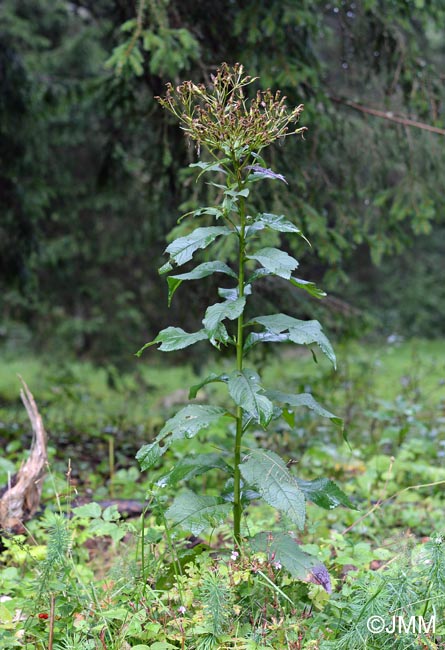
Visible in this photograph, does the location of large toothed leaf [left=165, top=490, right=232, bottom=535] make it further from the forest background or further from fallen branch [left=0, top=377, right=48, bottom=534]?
the forest background

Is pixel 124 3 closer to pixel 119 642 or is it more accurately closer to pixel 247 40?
pixel 247 40

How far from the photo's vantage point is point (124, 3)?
4.40m

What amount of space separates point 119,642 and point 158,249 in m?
8.04

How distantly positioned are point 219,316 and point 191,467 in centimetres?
55

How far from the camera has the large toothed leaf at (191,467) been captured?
220cm

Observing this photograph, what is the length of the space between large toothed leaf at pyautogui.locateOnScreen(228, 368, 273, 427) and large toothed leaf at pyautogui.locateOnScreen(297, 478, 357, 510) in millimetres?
332

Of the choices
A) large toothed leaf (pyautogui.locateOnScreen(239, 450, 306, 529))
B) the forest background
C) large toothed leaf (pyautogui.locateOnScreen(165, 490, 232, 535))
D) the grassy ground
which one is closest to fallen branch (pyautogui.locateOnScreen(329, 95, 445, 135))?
the forest background

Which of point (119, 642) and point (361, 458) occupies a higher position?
point (119, 642)

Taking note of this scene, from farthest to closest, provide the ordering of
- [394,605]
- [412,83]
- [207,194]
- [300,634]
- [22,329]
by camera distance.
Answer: [22,329]
[412,83]
[207,194]
[300,634]
[394,605]

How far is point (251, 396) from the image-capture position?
205 cm

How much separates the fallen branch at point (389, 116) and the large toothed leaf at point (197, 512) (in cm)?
304

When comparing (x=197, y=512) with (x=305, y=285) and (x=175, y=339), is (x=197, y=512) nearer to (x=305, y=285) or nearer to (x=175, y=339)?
(x=175, y=339)

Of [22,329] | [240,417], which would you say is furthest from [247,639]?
[22,329]

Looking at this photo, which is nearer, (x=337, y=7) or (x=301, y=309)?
(x=337, y=7)
